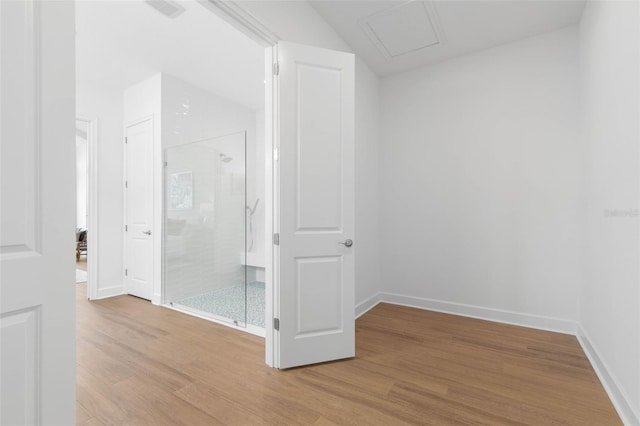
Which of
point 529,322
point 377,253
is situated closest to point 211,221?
point 377,253

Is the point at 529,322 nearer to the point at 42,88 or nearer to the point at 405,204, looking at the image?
the point at 405,204

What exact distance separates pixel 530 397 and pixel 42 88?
9.38ft

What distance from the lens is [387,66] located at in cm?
345

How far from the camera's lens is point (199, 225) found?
3.66 m

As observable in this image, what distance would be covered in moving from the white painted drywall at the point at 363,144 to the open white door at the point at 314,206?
1.43 ft

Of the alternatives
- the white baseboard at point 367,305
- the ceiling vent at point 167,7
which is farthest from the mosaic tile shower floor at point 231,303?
the ceiling vent at point 167,7

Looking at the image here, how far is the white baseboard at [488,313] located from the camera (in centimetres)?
274

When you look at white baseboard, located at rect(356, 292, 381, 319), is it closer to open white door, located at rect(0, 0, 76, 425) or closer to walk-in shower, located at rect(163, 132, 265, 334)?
walk-in shower, located at rect(163, 132, 265, 334)

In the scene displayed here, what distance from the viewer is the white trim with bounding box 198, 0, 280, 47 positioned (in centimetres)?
178

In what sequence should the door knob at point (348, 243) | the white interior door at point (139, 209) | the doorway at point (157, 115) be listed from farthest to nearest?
the white interior door at point (139, 209) → the doorway at point (157, 115) → the door knob at point (348, 243)

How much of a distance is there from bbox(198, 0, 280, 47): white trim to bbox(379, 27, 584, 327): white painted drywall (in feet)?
6.67

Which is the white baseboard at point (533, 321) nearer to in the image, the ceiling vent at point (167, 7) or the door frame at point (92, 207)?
the ceiling vent at point (167, 7)

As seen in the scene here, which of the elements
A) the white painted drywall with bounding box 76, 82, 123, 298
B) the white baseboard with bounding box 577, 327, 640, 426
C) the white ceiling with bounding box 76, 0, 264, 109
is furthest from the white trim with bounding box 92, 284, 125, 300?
the white baseboard with bounding box 577, 327, 640, 426

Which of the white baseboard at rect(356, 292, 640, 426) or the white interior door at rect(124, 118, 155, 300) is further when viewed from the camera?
the white interior door at rect(124, 118, 155, 300)
